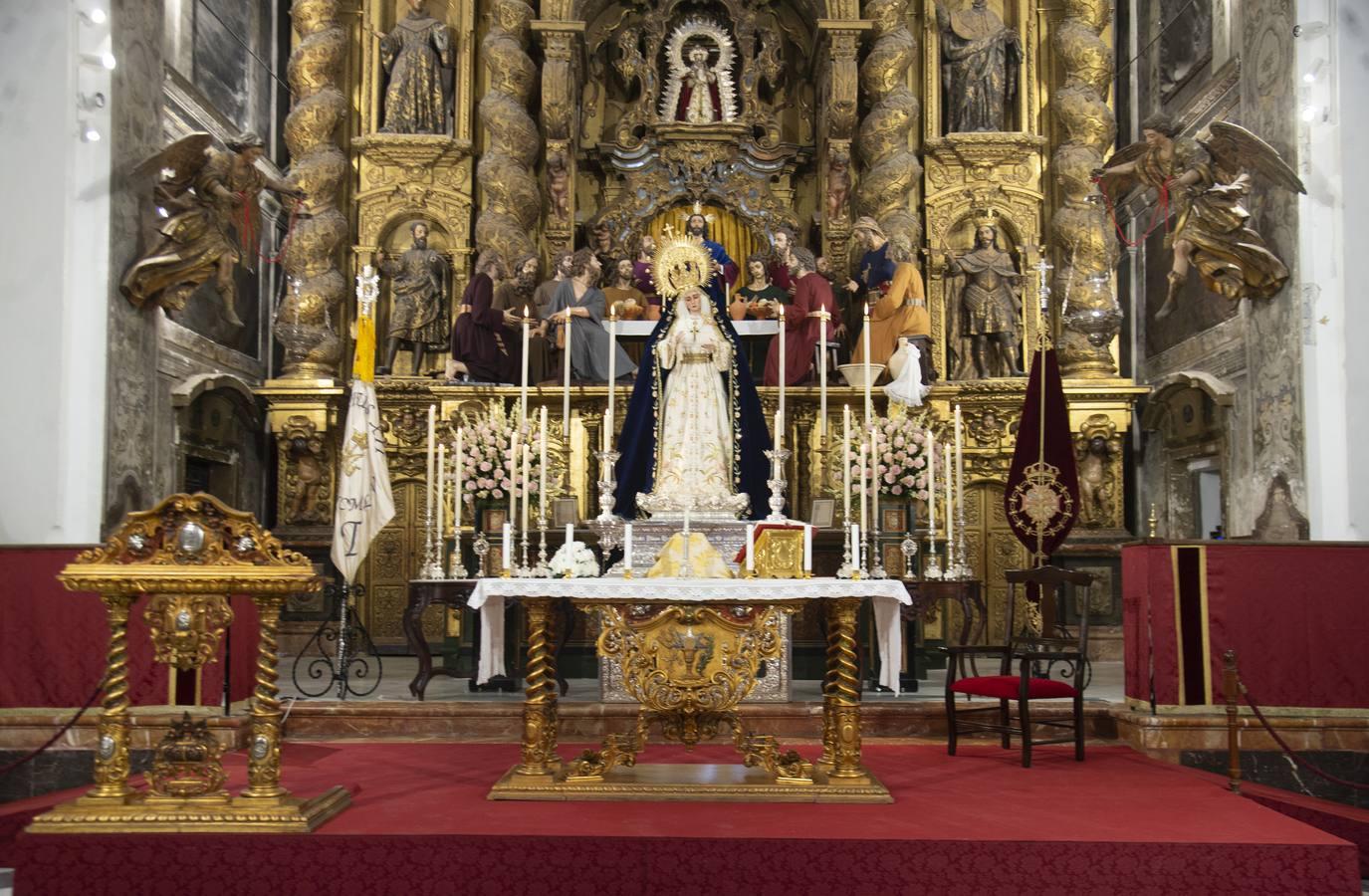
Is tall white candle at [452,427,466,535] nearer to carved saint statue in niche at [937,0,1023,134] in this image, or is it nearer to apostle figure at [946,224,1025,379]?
apostle figure at [946,224,1025,379]

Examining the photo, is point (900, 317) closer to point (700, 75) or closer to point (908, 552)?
point (908, 552)

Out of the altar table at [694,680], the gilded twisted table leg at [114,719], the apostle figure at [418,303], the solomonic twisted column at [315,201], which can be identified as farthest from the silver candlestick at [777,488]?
the solomonic twisted column at [315,201]

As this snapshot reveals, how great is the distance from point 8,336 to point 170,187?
5.49 feet

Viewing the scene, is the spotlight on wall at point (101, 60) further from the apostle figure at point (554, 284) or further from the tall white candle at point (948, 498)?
the tall white candle at point (948, 498)

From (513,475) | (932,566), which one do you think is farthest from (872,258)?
(513,475)

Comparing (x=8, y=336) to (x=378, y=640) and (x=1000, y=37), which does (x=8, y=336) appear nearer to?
(x=378, y=640)

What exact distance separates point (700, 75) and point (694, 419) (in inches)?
273

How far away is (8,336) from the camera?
28.1ft

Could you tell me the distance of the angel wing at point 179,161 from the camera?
361 inches

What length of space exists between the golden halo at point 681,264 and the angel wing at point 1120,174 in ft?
12.4

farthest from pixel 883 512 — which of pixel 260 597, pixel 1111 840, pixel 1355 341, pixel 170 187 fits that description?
pixel 170 187

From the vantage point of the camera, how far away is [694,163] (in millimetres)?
14516

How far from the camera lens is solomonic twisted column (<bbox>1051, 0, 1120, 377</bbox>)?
1330 cm

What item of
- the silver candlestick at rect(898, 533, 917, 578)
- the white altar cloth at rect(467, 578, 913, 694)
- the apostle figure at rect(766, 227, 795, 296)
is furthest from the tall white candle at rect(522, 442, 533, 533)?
the apostle figure at rect(766, 227, 795, 296)
